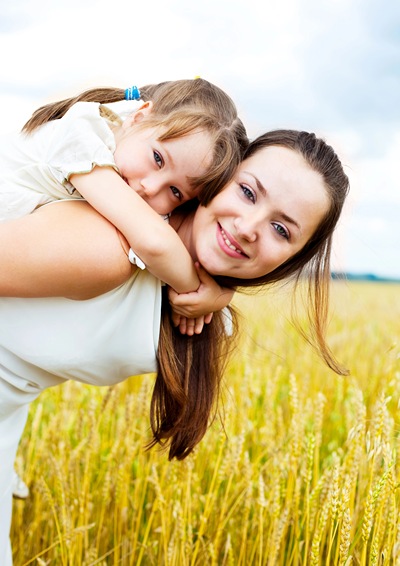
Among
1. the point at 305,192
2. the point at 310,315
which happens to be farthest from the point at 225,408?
the point at 305,192

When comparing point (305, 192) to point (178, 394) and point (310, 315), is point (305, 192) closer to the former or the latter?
point (310, 315)

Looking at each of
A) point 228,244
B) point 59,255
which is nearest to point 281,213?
point 228,244

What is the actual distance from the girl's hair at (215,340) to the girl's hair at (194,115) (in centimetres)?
6

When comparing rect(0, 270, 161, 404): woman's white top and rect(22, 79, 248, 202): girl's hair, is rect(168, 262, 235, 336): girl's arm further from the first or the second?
rect(22, 79, 248, 202): girl's hair

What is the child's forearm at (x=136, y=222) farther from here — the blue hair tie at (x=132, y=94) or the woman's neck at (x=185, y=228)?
the blue hair tie at (x=132, y=94)

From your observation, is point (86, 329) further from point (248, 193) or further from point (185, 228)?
point (248, 193)

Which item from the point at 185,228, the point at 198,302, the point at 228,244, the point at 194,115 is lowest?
the point at 198,302

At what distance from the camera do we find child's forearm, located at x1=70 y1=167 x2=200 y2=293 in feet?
5.16

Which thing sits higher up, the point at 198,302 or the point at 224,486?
the point at 198,302

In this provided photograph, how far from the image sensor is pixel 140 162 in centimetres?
179

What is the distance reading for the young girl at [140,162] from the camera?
1.60 metres

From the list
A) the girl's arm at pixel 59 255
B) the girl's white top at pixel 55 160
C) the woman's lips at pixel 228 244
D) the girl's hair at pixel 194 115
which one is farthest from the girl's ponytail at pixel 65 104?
the woman's lips at pixel 228 244

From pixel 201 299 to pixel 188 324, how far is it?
15cm

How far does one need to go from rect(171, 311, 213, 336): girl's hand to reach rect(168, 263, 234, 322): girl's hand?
0.02 meters
